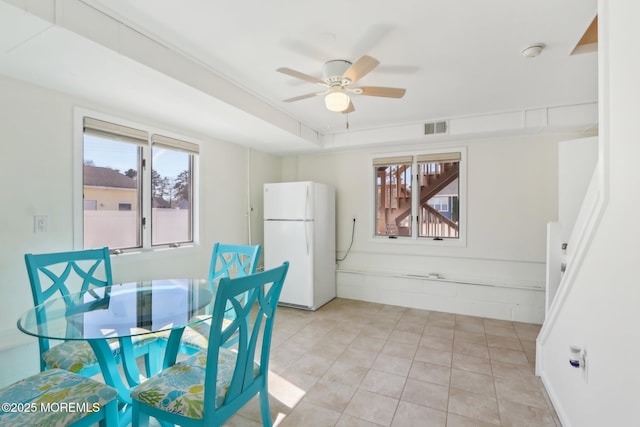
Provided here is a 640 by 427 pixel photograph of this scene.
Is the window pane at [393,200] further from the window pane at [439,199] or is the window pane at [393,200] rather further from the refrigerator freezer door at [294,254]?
the refrigerator freezer door at [294,254]

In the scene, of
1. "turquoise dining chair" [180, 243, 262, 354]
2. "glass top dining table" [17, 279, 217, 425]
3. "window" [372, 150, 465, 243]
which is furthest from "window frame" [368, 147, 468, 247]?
"glass top dining table" [17, 279, 217, 425]

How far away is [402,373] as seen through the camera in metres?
2.47

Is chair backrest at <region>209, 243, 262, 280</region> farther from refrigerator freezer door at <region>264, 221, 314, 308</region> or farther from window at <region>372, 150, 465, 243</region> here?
window at <region>372, 150, 465, 243</region>

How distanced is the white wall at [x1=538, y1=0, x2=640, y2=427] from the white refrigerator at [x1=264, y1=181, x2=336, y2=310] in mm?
2720

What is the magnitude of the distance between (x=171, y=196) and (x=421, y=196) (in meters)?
3.17

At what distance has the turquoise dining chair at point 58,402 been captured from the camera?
1.16m

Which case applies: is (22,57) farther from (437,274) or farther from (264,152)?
(437,274)

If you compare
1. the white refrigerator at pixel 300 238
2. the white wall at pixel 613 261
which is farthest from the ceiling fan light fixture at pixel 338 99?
the white refrigerator at pixel 300 238

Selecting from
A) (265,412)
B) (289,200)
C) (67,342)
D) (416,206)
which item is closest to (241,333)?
(265,412)

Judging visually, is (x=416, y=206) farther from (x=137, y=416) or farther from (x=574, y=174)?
(x=137, y=416)

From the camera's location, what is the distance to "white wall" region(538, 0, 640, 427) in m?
1.11

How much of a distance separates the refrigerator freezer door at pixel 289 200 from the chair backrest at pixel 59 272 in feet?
6.74

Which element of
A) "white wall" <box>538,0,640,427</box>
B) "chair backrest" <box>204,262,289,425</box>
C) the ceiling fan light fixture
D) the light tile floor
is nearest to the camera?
"white wall" <box>538,0,640,427</box>

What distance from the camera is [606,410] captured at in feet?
4.22
